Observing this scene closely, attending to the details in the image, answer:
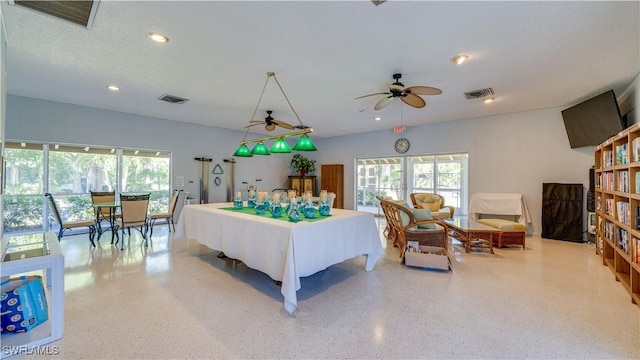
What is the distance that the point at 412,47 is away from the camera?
290 centimetres

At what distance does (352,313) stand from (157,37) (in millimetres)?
3260

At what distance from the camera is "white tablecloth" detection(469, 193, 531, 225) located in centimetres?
560

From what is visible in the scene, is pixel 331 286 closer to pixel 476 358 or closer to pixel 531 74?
pixel 476 358

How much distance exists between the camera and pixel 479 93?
4434mm

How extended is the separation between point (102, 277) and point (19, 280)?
49.8 inches

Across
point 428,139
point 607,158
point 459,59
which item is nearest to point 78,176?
point 459,59

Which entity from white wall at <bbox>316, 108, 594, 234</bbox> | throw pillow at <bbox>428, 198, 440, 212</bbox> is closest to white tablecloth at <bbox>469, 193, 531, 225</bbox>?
white wall at <bbox>316, 108, 594, 234</bbox>

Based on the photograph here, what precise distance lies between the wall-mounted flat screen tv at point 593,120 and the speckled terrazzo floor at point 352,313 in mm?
2213

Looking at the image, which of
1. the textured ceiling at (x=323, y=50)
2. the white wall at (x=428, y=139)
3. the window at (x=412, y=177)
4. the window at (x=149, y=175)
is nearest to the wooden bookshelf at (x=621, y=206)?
the textured ceiling at (x=323, y=50)

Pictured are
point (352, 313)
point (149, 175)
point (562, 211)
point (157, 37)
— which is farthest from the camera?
point (149, 175)

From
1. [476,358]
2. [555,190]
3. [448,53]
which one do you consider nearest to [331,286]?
[476,358]

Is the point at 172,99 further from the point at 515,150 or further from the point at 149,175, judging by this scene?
the point at 515,150

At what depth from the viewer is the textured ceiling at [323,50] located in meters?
2.31

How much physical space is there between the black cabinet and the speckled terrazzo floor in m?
1.61
